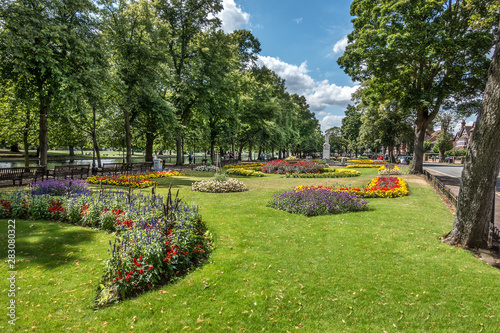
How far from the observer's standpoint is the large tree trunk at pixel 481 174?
16.5 feet

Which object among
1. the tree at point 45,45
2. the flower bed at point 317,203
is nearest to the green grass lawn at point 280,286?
the flower bed at point 317,203

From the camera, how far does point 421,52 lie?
1558cm

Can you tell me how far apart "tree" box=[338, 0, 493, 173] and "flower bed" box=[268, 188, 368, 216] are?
12.5 metres

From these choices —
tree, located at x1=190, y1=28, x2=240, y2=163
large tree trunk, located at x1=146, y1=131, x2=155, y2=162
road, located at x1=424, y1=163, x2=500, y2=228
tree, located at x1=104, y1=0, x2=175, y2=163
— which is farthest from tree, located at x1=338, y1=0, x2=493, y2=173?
large tree trunk, located at x1=146, y1=131, x2=155, y2=162

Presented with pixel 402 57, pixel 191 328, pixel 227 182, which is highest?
pixel 402 57

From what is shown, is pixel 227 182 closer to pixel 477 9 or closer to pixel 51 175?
pixel 51 175

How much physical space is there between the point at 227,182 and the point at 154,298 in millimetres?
9340

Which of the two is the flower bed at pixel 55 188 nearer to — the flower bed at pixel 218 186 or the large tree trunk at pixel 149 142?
the flower bed at pixel 218 186

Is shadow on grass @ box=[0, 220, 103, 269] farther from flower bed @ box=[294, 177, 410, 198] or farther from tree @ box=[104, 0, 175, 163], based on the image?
tree @ box=[104, 0, 175, 163]

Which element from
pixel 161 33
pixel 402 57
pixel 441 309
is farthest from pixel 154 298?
pixel 161 33

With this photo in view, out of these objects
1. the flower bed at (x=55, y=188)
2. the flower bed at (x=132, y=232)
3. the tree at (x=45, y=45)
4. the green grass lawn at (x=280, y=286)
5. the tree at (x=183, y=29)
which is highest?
the tree at (x=183, y=29)

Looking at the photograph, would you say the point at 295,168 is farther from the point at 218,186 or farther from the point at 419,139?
the point at 218,186

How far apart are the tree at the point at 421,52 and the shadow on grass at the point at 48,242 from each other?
19.1 m

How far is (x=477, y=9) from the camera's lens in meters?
15.3
